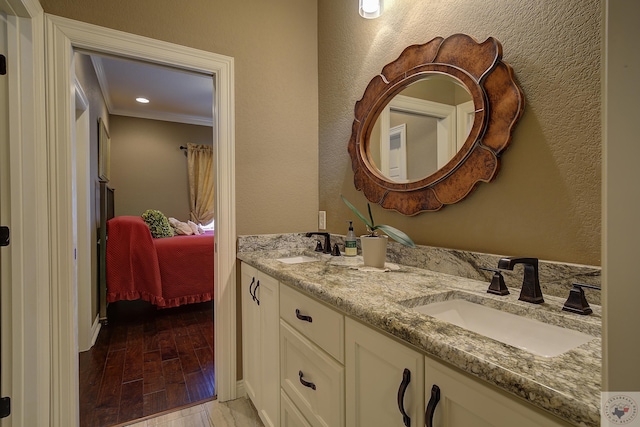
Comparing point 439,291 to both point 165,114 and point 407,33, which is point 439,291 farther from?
point 165,114

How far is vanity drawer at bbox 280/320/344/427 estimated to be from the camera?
0.96 m

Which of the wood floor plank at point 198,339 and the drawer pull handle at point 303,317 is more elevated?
the drawer pull handle at point 303,317

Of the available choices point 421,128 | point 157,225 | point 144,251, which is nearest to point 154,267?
point 144,251

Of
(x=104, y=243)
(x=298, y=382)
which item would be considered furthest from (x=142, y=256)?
(x=298, y=382)

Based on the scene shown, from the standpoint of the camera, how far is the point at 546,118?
98cm

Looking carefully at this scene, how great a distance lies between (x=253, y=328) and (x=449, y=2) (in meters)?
1.80

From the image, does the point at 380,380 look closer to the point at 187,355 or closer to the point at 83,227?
the point at 187,355

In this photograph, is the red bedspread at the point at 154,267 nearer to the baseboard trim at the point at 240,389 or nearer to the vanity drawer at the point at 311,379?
the baseboard trim at the point at 240,389

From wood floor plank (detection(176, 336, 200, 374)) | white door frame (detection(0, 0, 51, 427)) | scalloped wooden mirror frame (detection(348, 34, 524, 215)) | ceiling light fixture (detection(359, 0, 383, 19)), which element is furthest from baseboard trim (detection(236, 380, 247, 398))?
ceiling light fixture (detection(359, 0, 383, 19))

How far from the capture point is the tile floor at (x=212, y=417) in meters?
1.66

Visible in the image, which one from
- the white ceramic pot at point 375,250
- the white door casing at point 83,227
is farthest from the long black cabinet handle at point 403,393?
the white door casing at point 83,227

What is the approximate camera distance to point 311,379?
111 cm

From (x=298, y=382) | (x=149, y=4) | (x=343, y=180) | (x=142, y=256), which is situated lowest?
(x=298, y=382)

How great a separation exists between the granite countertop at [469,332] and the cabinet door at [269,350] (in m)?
0.15
